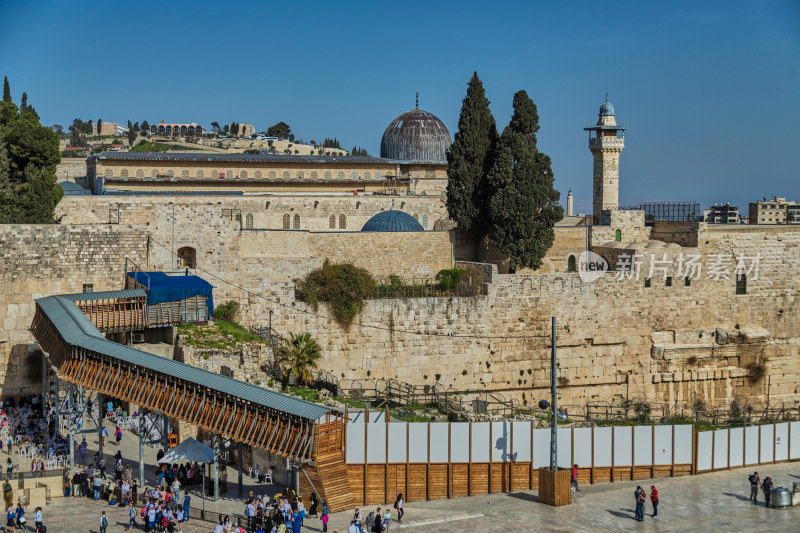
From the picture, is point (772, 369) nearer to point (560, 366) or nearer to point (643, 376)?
point (643, 376)

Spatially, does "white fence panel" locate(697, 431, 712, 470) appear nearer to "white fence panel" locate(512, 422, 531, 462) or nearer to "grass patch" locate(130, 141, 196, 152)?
"white fence panel" locate(512, 422, 531, 462)

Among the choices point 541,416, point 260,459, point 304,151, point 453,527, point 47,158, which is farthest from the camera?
point 304,151

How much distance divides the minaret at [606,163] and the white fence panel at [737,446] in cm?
1941

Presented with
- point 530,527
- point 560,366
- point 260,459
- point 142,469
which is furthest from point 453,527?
point 560,366

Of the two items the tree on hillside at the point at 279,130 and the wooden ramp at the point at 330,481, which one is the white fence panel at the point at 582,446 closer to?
the wooden ramp at the point at 330,481

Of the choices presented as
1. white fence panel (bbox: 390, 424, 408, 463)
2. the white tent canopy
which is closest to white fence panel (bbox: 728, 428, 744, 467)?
white fence panel (bbox: 390, 424, 408, 463)

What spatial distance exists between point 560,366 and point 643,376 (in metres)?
3.37

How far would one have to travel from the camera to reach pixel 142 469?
21828 mm

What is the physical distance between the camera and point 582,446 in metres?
23.3

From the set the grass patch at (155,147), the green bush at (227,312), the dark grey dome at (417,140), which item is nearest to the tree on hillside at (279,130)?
the grass patch at (155,147)

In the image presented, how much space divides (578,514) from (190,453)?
8.37 m

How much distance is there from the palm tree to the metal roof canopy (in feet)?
19.1

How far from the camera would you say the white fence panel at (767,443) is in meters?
24.9

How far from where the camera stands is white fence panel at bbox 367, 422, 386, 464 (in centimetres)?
2208
